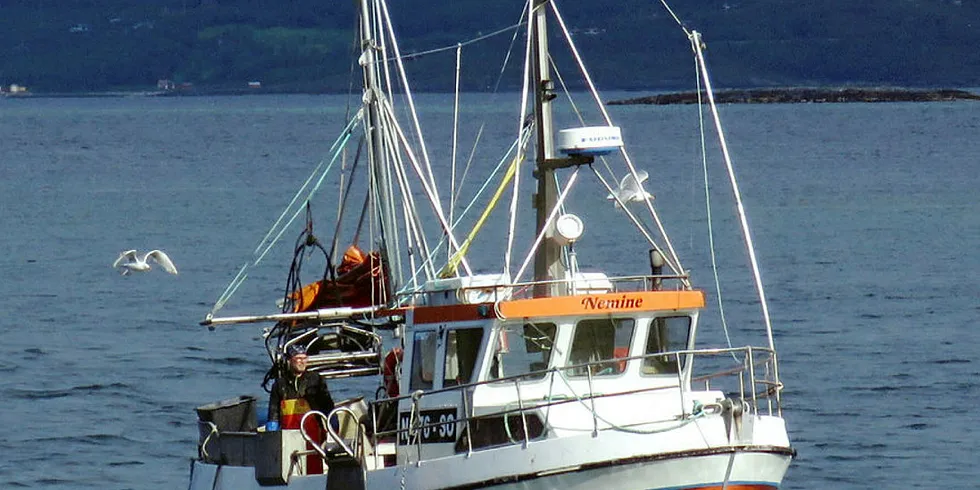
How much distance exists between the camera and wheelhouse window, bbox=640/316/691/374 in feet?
75.3

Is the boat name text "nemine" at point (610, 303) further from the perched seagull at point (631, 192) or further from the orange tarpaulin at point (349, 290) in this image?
the orange tarpaulin at point (349, 290)

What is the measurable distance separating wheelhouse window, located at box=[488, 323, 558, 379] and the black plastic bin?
16.2 ft

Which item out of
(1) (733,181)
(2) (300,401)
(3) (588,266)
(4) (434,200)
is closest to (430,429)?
(2) (300,401)

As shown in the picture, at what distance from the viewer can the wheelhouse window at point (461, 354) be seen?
22766 mm

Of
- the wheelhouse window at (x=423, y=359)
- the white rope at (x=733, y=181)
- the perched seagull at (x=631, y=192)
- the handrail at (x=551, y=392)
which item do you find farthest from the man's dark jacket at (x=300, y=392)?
the white rope at (x=733, y=181)

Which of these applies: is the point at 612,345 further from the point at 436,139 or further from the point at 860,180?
the point at 436,139

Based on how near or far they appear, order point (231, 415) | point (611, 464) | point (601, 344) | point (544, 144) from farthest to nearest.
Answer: point (231, 415), point (544, 144), point (601, 344), point (611, 464)

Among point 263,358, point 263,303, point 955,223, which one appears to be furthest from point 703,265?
point 955,223

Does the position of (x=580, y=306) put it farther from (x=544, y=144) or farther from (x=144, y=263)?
(x=144, y=263)

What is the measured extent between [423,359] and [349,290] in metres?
4.09

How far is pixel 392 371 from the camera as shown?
25.2 metres

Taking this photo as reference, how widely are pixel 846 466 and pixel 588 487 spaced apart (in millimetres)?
11826

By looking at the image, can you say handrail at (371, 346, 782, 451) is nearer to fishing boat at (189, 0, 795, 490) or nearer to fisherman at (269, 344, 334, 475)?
fishing boat at (189, 0, 795, 490)

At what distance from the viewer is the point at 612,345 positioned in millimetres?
22875
